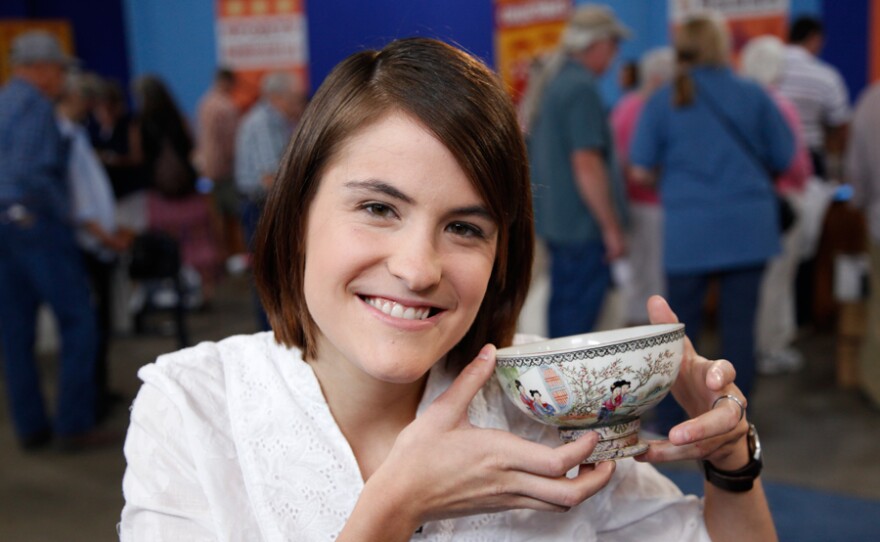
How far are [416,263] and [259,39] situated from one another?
21.7 feet

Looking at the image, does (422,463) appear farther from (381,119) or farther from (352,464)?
(381,119)

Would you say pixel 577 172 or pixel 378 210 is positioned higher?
pixel 378 210

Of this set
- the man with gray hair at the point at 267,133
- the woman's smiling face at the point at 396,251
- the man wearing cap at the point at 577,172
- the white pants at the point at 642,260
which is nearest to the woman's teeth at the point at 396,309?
the woman's smiling face at the point at 396,251

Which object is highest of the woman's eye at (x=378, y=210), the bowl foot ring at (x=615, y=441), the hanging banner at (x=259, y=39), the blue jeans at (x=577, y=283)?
the woman's eye at (x=378, y=210)

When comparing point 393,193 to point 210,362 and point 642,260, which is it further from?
point 642,260

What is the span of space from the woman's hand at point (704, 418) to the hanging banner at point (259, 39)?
6242mm

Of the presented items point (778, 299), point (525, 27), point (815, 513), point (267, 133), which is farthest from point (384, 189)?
point (525, 27)

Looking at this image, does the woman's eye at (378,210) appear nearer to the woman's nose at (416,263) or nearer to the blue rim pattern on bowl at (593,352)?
the woman's nose at (416,263)

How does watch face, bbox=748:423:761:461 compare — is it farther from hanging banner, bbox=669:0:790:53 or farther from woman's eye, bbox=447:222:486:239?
hanging banner, bbox=669:0:790:53

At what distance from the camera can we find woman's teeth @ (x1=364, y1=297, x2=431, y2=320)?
3.20 feet

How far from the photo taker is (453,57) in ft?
3.42

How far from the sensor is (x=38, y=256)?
3371 mm

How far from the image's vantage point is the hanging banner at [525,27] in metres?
4.75

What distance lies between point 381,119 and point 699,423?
473 mm
